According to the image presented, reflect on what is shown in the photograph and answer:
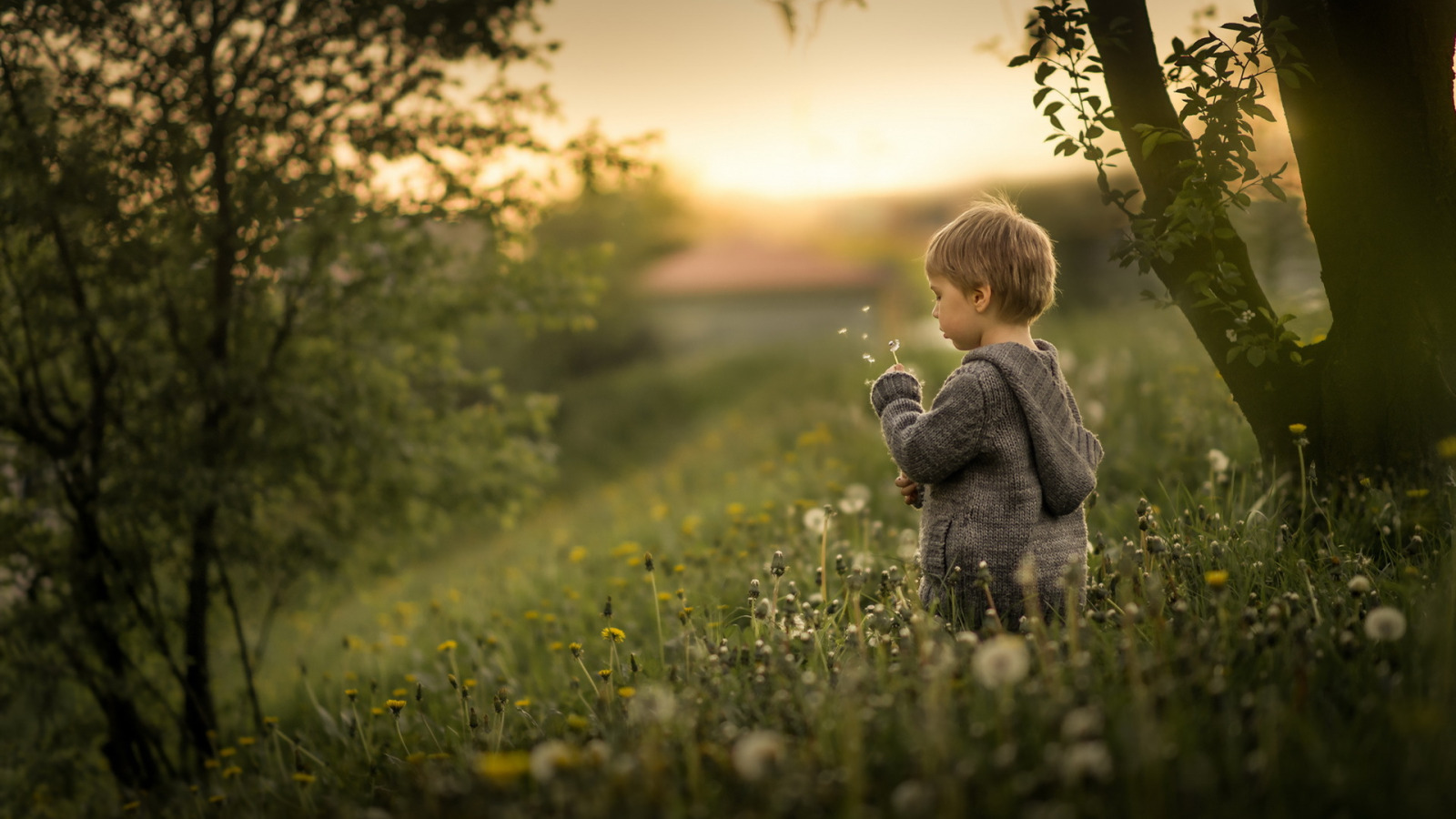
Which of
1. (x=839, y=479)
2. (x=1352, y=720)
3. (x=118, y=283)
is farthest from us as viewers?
(x=839, y=479)

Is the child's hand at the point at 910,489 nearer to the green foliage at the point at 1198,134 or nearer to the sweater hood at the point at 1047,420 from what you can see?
the sweater hood at the point at 1047,420

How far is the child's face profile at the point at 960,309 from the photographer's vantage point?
2.66 metres

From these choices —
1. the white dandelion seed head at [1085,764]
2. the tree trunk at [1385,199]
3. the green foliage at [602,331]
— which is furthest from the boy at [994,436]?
the green foliage at [602,331]

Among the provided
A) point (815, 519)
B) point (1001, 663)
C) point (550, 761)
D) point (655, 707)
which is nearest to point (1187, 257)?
point (815, 519)

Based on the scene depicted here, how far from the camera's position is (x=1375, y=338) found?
293cm

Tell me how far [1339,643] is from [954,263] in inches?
53.0

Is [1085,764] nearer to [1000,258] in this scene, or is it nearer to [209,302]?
[1000,258]

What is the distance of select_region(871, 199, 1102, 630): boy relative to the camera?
253 cm

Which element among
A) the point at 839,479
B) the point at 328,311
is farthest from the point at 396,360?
the point at 839,479

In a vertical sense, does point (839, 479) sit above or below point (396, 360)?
below

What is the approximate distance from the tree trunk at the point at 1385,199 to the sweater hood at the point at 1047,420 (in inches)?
44.0

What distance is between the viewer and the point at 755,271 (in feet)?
127

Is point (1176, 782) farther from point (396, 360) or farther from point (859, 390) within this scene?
point (859, 390)

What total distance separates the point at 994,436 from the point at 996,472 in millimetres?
121
